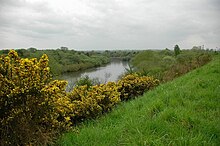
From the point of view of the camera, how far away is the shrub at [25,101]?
A: 3535mm

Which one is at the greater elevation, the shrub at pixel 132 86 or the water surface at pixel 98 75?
the shrub at pixel 132 86

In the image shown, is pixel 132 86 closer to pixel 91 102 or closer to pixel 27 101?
pixel 91 102

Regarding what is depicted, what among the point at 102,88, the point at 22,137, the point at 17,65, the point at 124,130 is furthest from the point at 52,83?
the point at 102,88

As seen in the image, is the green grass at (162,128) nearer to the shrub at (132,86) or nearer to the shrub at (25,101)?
the shrub at (25,101)

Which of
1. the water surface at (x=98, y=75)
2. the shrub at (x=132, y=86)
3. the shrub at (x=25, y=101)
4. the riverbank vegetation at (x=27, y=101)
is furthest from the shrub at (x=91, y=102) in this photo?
the water surface at (x=98, y=75)

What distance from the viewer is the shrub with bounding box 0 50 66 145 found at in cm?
354

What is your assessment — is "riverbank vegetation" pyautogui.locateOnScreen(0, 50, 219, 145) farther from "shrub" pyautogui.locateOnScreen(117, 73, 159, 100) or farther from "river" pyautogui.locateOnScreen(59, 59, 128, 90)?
"river" pyautogui.locateOnScreen(59, 59, 128, 90)

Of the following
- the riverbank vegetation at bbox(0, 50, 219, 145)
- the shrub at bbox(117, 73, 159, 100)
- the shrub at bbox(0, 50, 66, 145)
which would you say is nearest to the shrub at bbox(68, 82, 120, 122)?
the riverbank vegetation at bbox(0, 50, 219, 145)

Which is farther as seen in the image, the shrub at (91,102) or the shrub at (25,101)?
the shrub at (91,102)

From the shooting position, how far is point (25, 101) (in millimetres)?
3732

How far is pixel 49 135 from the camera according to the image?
4.04 metres

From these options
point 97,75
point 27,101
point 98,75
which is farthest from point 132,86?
point 97,75

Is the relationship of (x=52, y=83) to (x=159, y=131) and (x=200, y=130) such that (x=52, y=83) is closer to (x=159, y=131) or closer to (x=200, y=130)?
(x=159, y=131)

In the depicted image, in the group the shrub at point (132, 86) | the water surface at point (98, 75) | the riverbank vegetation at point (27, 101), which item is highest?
the riverbank vegetation at point (27, 101)
